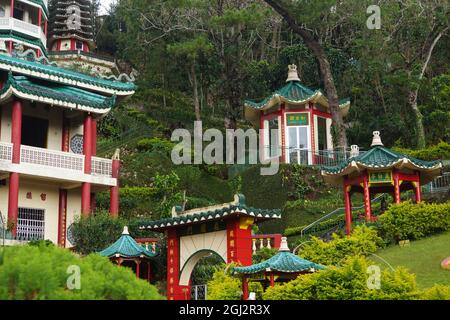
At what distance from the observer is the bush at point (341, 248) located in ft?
66.1

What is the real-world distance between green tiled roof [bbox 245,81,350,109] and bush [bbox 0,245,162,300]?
2744cm

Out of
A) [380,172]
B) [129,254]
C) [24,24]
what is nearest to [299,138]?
[380,172]

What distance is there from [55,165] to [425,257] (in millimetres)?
13555

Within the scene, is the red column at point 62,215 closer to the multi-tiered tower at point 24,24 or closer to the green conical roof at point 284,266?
the multi-tiered tower at point 24,24

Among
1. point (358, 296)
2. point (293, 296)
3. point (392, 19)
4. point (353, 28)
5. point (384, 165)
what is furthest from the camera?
point (353, 28)

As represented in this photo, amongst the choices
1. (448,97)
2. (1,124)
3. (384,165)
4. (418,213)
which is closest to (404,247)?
(418,213)

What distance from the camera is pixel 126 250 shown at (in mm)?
19797

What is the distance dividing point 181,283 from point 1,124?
447 inches

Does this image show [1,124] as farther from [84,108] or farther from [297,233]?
[297,233]

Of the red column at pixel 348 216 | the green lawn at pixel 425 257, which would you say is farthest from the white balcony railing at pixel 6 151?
the green lawn at pixel 425 257

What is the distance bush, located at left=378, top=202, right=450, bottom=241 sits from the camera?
21750 millimetres

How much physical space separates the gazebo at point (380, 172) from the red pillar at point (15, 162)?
11067 mm

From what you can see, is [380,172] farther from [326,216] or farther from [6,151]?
[6,151]

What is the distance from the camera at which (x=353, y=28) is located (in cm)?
4544
